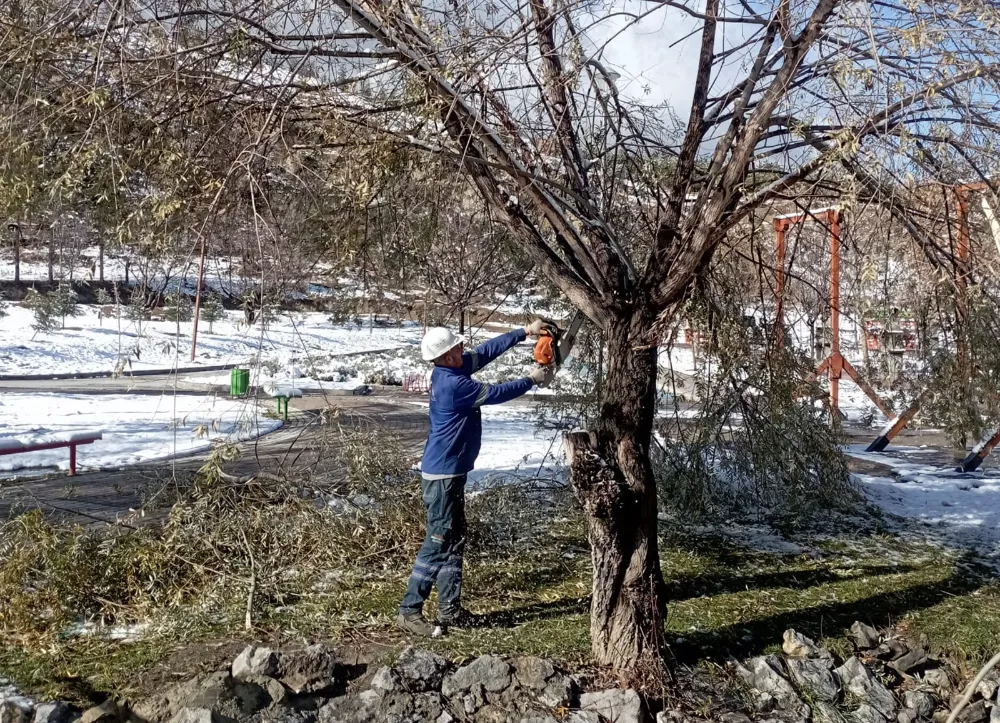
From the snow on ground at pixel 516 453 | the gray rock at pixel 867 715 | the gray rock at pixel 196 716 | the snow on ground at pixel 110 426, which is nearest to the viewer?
the gray rock at pixel 196 716

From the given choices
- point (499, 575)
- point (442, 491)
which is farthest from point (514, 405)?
point (442, 491)

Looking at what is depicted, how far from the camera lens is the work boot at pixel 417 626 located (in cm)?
459

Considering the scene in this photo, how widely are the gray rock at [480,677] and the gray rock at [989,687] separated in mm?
A: 2632

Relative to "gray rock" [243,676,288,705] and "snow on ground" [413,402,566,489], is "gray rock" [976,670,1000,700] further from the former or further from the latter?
"gray rock" [243,676,288,705]

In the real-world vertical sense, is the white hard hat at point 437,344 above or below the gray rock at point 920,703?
above

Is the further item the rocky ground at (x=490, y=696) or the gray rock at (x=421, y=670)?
the gray rock at (x=421, y=670)

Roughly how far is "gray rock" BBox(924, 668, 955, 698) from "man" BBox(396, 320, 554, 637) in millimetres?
2695

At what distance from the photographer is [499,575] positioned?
5.61m

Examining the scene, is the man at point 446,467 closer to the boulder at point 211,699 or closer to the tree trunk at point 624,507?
the tree trunk at point 624,507

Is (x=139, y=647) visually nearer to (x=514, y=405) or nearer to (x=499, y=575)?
(x=499, y=575)

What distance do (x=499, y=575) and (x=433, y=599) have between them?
23.8 inches

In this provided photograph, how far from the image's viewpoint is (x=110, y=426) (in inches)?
468

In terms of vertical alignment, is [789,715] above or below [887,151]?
below

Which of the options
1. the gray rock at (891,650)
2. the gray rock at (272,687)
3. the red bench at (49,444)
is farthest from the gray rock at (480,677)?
the red bench at (49,444)
